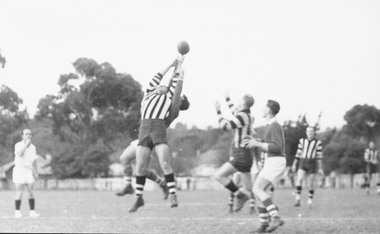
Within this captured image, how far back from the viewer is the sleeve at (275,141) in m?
10.9

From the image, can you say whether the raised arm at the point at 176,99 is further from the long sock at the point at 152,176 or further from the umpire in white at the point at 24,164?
the umpire in white at the point at 24,164

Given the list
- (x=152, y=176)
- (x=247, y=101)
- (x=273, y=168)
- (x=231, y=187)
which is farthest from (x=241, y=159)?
(x=273, y=168)

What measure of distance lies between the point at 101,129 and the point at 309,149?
2002 cm

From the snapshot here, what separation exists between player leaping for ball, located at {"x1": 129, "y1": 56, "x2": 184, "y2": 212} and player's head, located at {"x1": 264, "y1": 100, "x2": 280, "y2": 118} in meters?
1.52

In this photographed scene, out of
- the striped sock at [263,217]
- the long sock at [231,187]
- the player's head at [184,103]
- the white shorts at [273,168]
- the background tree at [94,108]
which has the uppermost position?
the background tree at [94,108]

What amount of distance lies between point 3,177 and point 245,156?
27652 mm

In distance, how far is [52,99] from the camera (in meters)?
39.9

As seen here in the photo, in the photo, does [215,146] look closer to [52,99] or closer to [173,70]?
[52,99]

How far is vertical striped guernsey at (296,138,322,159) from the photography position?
19875 millimetres

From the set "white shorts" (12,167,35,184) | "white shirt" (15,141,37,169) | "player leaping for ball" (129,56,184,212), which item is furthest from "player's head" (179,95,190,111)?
"white shorts" (12,167,35,184)

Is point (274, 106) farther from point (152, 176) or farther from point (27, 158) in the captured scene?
point (27, 158)

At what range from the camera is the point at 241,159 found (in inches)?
572

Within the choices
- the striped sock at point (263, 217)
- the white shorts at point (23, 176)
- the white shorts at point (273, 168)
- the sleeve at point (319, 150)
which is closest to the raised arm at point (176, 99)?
the white shorts at point (273, 168)

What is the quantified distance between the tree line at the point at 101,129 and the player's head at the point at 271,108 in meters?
12.1
